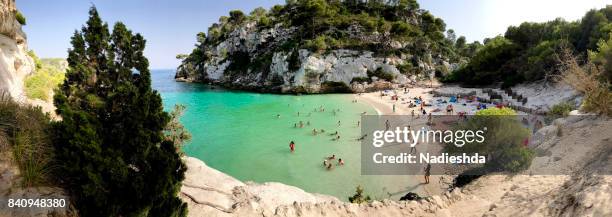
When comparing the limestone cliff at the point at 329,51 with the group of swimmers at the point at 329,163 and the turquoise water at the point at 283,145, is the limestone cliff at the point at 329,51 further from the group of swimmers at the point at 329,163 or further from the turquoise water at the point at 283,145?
the group of swimmers at the point at 329,163

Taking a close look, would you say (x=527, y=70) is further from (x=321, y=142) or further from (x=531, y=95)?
(x=321, y=142)

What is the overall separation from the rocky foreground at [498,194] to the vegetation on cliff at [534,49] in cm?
2326

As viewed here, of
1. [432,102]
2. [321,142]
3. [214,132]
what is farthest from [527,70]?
[214,132]

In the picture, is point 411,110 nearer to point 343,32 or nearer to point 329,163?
point 329,163

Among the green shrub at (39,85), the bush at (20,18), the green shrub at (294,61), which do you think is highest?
the green shrub at (294,61)

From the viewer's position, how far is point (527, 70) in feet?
129

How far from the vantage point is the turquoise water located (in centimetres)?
1731

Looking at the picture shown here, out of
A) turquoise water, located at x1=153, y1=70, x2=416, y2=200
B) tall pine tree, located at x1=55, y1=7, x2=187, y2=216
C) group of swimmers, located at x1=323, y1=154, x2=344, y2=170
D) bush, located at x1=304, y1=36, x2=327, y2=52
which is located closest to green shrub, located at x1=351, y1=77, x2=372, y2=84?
bush, located at x1=304, y1=36, x2=327, y2=52

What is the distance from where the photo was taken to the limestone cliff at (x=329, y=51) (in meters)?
60.1

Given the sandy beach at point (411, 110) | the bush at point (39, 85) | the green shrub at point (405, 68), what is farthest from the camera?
the green shrub at point (405, 68)

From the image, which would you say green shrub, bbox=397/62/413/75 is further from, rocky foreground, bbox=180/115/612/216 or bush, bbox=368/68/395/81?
rocky foreground, bbox=180/115/612/216

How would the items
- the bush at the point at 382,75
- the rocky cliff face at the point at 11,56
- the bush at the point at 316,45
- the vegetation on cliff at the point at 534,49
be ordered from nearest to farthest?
1. the rocky cliff face at the point at 11,56
2. the vegetation on cliff at the point at 534,49
3. the bush at the point at 382,75
4. the bush at the point at 316,45

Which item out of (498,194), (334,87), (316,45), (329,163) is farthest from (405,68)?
(498,194)

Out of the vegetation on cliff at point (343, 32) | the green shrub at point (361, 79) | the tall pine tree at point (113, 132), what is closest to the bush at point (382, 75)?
the green shrub at point (361, 79)
